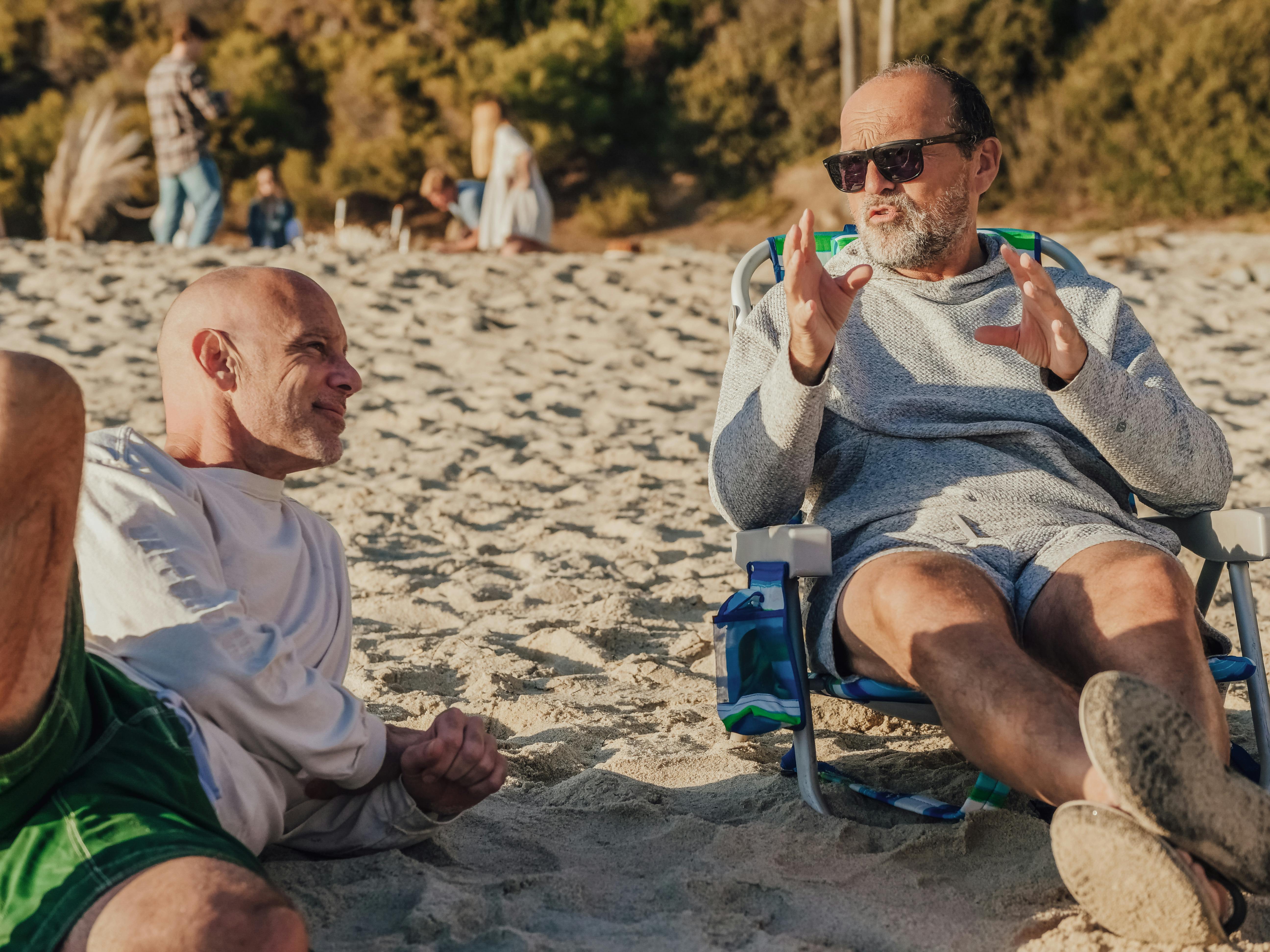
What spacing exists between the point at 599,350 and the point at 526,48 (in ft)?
43.8

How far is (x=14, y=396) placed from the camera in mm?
1343

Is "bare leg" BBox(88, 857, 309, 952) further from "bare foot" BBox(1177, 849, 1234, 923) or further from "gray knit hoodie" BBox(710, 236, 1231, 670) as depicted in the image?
"gray knit hoodie" BBox(710, 236, 1231, 670)

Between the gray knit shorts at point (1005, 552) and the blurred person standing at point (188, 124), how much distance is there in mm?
7969

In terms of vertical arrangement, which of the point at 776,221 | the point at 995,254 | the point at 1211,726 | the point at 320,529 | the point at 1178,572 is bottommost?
the point at 776,221

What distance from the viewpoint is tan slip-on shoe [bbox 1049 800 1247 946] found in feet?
5.35

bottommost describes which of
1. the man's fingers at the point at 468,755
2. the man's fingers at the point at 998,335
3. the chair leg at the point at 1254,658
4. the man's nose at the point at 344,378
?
the chair leg at the point at 1254,658

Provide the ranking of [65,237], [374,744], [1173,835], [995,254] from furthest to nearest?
[65,237] < [995,254] < [374,744] < [1173,835]

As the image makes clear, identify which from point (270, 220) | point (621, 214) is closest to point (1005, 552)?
point (270, 220)

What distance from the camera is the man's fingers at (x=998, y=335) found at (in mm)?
2393

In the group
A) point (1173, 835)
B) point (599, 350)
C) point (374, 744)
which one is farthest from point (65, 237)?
point (1173, 835)

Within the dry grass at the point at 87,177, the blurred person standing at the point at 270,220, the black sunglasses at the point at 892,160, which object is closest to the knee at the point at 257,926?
the black sunglasses at the point at 892,160

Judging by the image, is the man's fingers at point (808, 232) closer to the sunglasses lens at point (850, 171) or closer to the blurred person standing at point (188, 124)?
the sunglasses lens at point (850, 171)

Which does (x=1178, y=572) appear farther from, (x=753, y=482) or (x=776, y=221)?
(x=776, y=221)

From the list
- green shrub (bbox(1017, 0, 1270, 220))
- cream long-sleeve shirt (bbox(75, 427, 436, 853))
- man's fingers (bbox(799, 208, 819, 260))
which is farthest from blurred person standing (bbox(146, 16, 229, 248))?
green shrub (bbox(1017, 0, 1270, 220))
